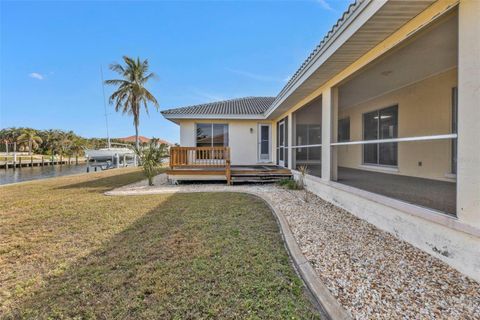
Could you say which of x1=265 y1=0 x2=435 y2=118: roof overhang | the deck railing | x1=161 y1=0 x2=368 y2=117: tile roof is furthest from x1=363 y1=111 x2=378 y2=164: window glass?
the deck railing

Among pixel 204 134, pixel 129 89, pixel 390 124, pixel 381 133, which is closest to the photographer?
pixel 390 124

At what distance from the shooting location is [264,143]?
12.0 meters

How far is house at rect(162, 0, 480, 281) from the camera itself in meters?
2.46

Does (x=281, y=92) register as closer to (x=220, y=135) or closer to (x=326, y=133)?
(x=326, y=133)

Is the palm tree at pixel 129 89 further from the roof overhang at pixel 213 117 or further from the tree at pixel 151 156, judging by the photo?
the tree at pixel 151 156

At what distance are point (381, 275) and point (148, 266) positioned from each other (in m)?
2.69

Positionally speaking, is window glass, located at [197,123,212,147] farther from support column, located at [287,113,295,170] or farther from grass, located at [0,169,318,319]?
grass, located at [0,169,318,319]

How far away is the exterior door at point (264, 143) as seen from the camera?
39.1 feet

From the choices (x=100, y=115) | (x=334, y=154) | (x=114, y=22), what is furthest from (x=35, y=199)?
(x=100, y=115)

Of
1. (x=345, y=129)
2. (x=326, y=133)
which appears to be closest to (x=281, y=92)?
(x=326, y=133)

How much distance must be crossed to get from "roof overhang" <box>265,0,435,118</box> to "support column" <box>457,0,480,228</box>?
0.57m

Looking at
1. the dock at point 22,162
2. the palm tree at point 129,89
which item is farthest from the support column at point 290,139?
the dock at point 22,162

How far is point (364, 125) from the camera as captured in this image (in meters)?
8.86

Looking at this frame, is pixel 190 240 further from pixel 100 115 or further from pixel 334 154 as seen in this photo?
pixel 100 115
